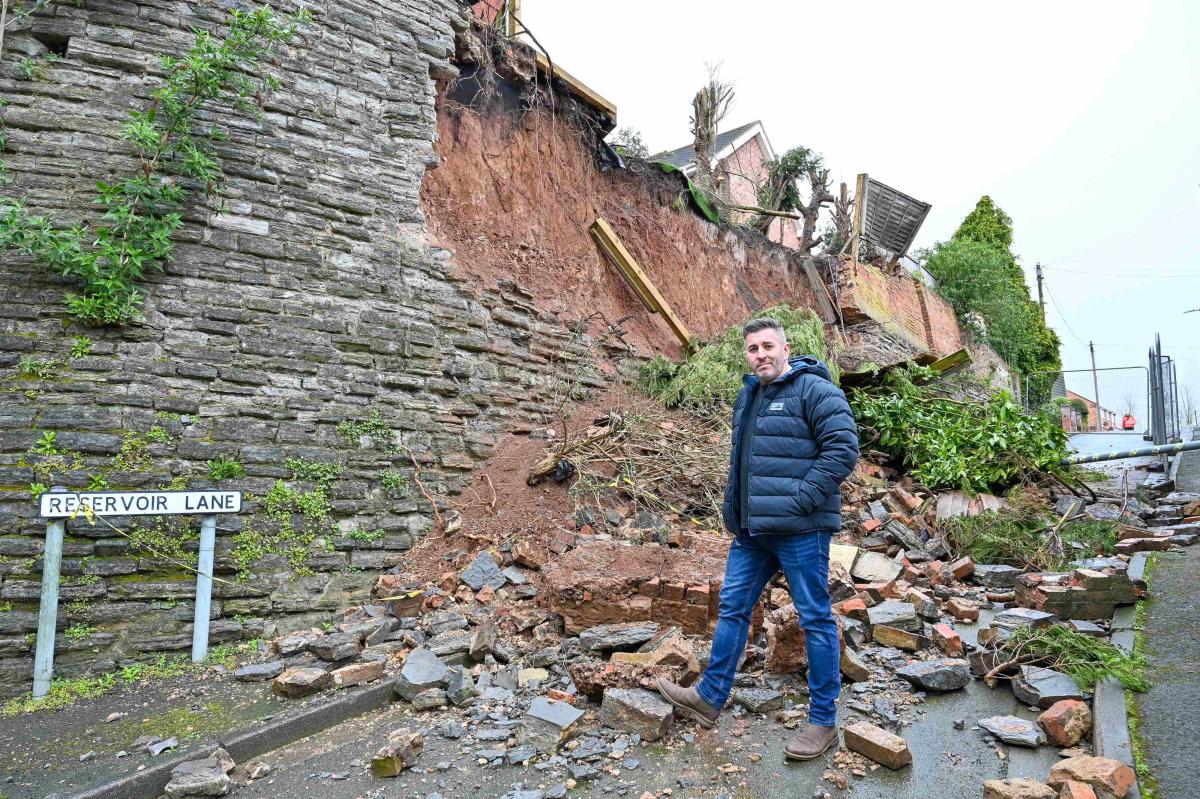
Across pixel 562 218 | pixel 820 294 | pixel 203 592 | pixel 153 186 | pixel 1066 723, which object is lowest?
pixel 1066 723

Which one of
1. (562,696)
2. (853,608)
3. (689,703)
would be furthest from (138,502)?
(853,608)

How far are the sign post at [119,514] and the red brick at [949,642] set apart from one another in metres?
4.55

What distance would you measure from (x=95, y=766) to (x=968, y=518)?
717 centimetres

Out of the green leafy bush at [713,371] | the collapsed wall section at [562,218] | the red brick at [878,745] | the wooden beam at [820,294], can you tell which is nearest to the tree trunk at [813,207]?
the wooden beam at [820,294]

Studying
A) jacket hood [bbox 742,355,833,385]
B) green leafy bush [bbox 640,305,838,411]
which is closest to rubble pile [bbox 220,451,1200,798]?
jacket hood [bbox 742,355,833,385]

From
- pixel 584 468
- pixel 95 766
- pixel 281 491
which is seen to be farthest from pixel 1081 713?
pixel 281 491

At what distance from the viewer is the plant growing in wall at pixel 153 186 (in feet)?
14.6

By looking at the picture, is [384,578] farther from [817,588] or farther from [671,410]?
[671,410]

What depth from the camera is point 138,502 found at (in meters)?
4.04

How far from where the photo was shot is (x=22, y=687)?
3914mm

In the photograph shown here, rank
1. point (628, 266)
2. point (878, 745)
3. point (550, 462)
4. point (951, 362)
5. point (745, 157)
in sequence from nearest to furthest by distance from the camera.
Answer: point (878, 745) → point (550, 462) → point (628, 266) → point (951, 362) → point (745, 157)

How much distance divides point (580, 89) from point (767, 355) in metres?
7.24

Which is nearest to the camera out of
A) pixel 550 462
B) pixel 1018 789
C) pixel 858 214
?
pixel 1018 789

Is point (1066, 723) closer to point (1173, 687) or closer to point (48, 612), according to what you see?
point (1173, 687)
